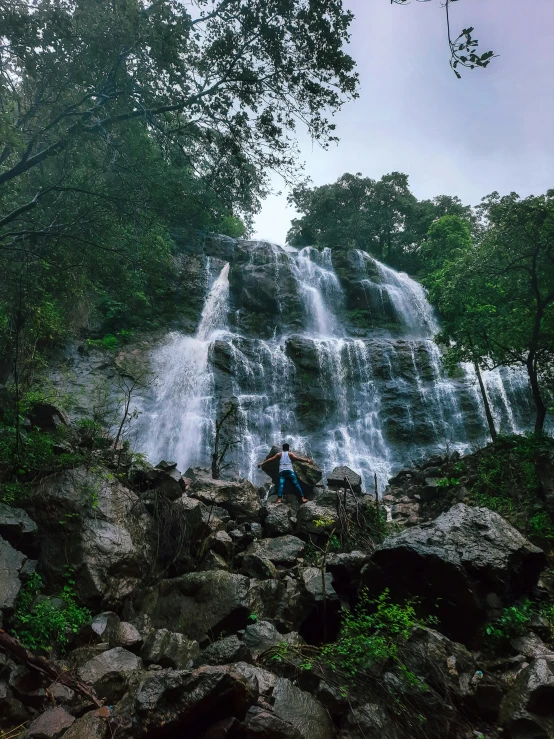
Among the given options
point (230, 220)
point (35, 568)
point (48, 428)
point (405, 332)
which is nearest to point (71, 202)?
point (48, 428)

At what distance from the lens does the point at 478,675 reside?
140 inches

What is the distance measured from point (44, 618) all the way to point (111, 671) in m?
0.94

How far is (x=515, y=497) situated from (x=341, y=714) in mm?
6821

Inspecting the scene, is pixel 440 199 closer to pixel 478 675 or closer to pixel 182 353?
pixel 182 353

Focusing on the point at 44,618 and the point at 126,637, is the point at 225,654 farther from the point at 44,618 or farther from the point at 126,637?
the point at 44,618

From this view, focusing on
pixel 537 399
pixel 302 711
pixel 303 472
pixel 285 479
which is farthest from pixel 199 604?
pixel 537 399

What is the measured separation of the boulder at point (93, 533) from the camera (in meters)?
4.45

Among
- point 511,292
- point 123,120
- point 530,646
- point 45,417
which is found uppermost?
point 123,120

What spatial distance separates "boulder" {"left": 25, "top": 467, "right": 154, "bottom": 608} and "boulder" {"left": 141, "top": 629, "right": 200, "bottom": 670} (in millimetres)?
922

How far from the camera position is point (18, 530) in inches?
176

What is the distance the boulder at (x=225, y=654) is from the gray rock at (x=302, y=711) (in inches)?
14.4

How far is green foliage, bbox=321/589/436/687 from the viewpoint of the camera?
331 cm

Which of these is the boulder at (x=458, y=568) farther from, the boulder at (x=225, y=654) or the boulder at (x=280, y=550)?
the boulder at (x=225, y=654)

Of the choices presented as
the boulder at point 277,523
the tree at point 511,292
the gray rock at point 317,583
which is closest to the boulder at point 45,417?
the boulder at point 277,523
